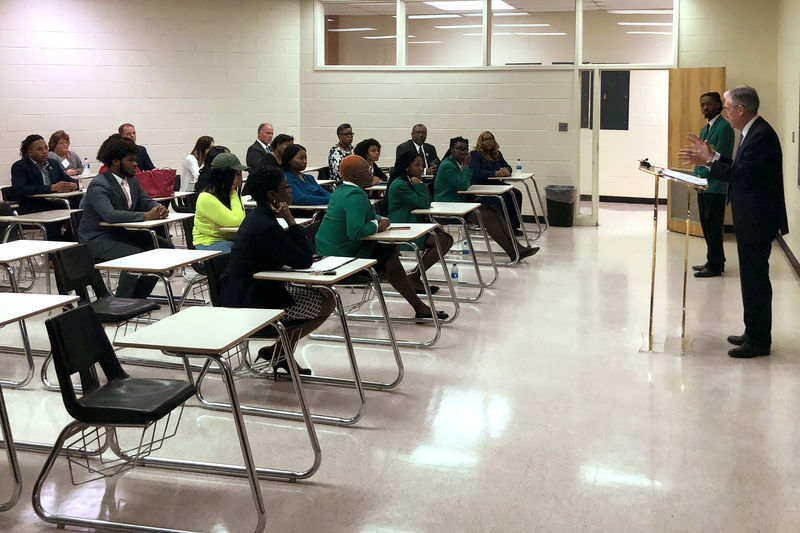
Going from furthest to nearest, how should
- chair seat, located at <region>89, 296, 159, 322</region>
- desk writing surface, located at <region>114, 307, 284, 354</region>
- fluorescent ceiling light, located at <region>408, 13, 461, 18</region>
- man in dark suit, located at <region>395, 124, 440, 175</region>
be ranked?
fluorescent ceiling light, located at <region>408, 13, 461, 18</region> → man in dark suit, located at <region>395, 124, 440, 175</region> → chair seat, located at <region>89, 296, 159, 322</region> → desk writing surface, located at <region>114, 307, 284, 354</region>

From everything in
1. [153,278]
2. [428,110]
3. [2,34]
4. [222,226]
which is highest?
[2,34]

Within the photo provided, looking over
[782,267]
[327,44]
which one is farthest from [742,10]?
[327,44]

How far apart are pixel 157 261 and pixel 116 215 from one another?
1.56 metres

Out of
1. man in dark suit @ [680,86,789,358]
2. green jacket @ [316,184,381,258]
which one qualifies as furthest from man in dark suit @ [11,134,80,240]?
man in dark suit @ [680,86,789,358]

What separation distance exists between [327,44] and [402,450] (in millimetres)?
9247

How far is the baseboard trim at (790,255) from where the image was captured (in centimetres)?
760

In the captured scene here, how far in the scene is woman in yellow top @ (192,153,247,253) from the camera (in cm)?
574

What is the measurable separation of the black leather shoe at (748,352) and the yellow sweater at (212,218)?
3.28 m

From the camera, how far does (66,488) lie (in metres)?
3.36

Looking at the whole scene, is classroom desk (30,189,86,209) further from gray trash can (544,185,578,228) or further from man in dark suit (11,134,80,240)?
gray trash can (544,185,578,228)

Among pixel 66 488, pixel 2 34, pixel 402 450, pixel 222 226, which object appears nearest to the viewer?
pixel 66 488

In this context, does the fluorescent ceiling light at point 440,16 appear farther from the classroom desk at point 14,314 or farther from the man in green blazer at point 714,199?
the classroom desk at point 14,314

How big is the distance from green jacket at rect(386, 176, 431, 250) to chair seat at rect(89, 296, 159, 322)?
227cm

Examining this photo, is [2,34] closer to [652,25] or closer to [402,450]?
[402,450]
